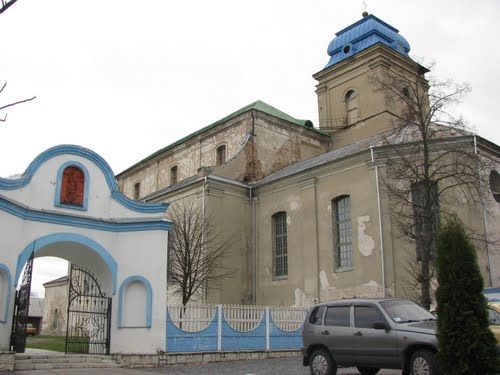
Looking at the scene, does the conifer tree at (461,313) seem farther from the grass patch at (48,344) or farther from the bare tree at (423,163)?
the grass patch at (48,344)

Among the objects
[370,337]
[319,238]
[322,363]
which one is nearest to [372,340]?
[370,337]

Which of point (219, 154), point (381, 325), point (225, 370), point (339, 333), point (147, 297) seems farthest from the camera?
point (219, 154)

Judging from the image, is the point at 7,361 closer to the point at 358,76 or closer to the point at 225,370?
the point at 225,370

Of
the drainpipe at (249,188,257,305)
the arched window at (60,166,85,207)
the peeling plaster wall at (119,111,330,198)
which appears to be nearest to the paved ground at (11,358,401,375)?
the arched window at (60,166,85,207)

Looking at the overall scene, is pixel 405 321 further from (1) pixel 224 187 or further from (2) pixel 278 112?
(2) pixel 278 112

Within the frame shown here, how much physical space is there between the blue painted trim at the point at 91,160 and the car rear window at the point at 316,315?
19.7 feet

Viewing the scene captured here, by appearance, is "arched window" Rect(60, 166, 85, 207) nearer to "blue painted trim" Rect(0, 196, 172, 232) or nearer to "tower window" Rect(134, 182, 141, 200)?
"blue painted trim" Rect(0, 196, 172, 232)

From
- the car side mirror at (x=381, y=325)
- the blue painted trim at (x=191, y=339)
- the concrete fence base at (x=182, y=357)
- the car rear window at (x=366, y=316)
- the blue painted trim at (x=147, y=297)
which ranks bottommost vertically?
the concrete fence base at (x=182, y=357)

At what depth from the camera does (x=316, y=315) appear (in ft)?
38.3

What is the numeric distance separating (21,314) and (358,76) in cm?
2491

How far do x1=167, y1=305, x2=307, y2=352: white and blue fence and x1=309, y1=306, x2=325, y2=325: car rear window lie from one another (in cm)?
506

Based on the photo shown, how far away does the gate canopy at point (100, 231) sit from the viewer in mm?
14070

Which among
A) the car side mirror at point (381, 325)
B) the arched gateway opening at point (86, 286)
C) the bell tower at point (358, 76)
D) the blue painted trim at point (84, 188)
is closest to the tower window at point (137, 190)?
the bell tower at point (358, 76)

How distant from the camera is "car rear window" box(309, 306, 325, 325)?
11.5 metres
